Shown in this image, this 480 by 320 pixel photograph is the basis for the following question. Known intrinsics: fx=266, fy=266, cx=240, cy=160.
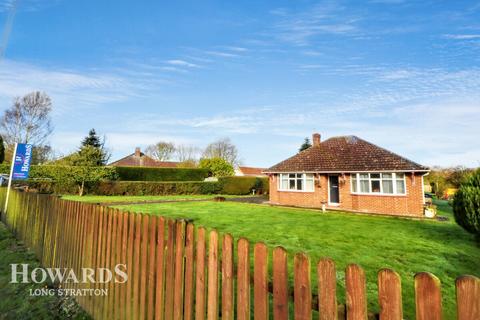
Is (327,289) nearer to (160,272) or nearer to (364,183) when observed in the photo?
(160,272)

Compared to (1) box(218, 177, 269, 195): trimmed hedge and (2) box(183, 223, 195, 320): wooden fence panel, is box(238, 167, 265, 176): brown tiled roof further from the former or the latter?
(2) box(183, 223, 195, 320): wooden fence panel

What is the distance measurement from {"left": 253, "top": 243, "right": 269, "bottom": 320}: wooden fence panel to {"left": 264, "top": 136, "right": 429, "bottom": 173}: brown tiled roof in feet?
57.3

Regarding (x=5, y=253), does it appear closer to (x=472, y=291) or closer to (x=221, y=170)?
(x=472, y=291)

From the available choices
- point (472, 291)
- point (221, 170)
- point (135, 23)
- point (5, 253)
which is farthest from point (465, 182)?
point (221, 170)

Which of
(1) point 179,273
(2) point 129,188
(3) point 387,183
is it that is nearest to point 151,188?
(2) point 129,188

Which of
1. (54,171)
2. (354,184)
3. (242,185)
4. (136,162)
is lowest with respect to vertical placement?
(242,185)

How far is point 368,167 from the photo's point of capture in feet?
59.8

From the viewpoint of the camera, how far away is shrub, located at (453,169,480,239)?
6.97 metres

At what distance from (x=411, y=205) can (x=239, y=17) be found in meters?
14.6

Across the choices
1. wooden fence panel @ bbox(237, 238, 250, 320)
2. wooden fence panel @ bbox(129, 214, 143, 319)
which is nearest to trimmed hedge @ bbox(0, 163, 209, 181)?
wooden fence panel @ bbox(129, 214, 143, 319)

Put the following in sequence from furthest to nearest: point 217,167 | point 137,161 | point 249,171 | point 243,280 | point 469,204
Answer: point 249,171, point 137,161, point 217,167, point 469,204, point 243,280

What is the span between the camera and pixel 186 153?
6328 cm

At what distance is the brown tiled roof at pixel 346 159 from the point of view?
17469 millimetres

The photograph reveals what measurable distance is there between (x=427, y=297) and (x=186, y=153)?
209ft
